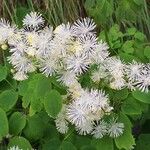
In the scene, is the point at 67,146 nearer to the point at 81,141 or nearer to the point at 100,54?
the point at 81,141

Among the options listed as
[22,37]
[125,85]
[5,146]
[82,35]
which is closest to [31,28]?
[22,37]

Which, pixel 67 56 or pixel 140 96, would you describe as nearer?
pixel 67 56

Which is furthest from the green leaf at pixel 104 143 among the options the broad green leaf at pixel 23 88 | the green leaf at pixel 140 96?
the broad green leaf at pixel 23 88

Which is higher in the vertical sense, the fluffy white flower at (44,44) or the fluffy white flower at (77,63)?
the fluffy white flower at (44,44)

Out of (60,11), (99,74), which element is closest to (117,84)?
(99,74)

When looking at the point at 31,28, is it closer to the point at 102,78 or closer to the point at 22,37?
the point at 22,37

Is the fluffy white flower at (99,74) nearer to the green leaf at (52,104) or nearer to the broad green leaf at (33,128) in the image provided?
the green leaf at (52,104)
